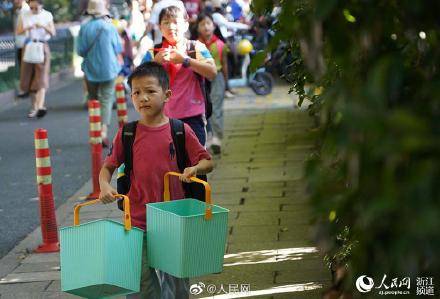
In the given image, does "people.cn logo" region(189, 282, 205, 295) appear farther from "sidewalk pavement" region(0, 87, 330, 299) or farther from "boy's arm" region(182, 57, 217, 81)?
"boy's arm" region(182, 57, 217, 81)

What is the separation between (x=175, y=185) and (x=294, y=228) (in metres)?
2.89

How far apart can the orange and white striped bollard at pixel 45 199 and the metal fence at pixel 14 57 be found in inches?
462

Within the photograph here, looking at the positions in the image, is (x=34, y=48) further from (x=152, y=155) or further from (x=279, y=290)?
(x=152, y=155)

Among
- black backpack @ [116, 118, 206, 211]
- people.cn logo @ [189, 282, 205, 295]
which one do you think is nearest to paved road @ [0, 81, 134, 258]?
people.cn logo @ [189, 282, 205, 295]

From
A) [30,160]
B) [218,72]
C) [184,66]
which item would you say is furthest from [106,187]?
[30,160]

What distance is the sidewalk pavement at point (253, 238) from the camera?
6.38 metres

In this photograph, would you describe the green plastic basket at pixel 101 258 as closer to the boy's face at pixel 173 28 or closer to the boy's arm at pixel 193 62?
the boy's arm at pixel 193 62

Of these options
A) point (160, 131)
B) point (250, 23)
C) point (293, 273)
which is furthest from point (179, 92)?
point (250, 23)

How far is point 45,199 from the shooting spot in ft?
25.7

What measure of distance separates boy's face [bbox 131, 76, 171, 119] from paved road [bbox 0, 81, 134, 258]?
9.65ft

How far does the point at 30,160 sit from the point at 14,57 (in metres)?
8.19

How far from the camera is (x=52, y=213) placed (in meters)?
7.88

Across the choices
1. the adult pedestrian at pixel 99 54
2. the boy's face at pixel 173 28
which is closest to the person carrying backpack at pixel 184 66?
the boy's face at pixel 173 28

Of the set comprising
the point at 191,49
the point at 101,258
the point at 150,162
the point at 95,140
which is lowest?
the point at 95,140
